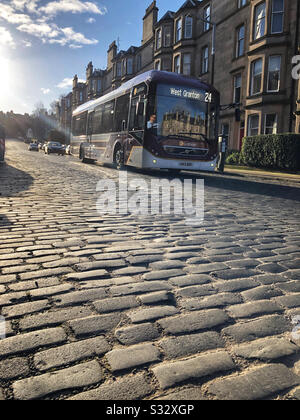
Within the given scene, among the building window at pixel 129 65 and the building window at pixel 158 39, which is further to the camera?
the building window at pixel 129 65

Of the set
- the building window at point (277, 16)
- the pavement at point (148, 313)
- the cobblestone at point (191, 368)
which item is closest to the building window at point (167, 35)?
the building window at point (277, 16)

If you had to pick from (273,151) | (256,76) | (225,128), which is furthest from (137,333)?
(225,128)

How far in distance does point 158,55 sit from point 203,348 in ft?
123

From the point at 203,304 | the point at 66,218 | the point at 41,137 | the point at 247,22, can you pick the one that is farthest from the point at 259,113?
the point at 41,137

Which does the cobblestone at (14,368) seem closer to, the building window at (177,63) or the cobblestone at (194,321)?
the cobblestone at (194,321)

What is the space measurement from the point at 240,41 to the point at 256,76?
4312 mm

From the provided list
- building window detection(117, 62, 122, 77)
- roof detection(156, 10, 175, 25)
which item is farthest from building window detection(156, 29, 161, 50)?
→ building window detection(117, 62, 122, 77)

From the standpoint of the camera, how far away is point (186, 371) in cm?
183

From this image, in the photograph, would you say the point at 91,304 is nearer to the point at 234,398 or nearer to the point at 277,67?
the point at 234,398

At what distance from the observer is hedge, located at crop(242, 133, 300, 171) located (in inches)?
707

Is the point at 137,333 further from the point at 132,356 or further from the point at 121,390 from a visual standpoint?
the point at 121,390

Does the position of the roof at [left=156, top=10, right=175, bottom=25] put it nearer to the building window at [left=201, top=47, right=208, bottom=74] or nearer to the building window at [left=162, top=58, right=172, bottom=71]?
the building window at [left=162, top=58, right=172, bottom=71]

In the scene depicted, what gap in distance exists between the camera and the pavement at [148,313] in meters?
1.74

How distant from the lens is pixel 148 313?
8.09 feet
